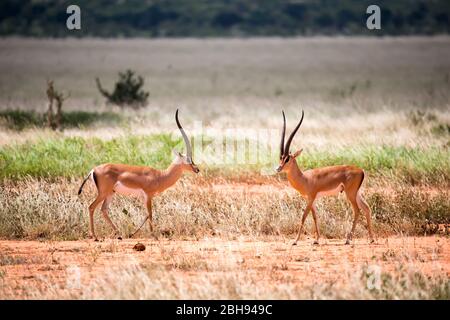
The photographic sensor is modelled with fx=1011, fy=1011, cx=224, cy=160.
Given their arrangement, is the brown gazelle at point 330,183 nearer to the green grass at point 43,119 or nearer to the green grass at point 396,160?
the green grass at point 396,160

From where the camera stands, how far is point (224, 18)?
84312 millimetres

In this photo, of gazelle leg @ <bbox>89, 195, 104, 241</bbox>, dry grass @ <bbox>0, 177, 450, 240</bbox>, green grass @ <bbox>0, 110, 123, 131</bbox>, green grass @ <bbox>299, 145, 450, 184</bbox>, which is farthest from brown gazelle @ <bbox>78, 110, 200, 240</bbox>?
green grass @ <bbox>0, 110, 123, 131</bbox>

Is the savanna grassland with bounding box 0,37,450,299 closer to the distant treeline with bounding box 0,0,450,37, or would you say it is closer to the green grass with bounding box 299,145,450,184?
the green grass with bounding box 299,145,450,184

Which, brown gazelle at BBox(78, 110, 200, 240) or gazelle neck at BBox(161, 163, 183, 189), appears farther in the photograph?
gazelle neck at BBox(161, 163, 183, 189)

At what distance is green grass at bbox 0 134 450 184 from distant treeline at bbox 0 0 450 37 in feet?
195

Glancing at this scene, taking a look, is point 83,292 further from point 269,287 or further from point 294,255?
point 294,255

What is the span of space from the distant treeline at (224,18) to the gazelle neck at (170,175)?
6494cm

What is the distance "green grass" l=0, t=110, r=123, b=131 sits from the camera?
22.3m

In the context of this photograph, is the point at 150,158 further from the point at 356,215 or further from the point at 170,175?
the point at 356,215

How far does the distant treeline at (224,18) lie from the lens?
78.7m

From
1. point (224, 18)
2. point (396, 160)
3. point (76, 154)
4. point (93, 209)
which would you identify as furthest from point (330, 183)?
point (224, 18)

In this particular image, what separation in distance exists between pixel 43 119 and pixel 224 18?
61977 mm

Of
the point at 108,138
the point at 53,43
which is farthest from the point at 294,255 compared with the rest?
the point at 53,43

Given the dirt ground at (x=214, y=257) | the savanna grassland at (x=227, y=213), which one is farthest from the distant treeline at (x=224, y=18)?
the dirt ground at (x=214, y=257)
